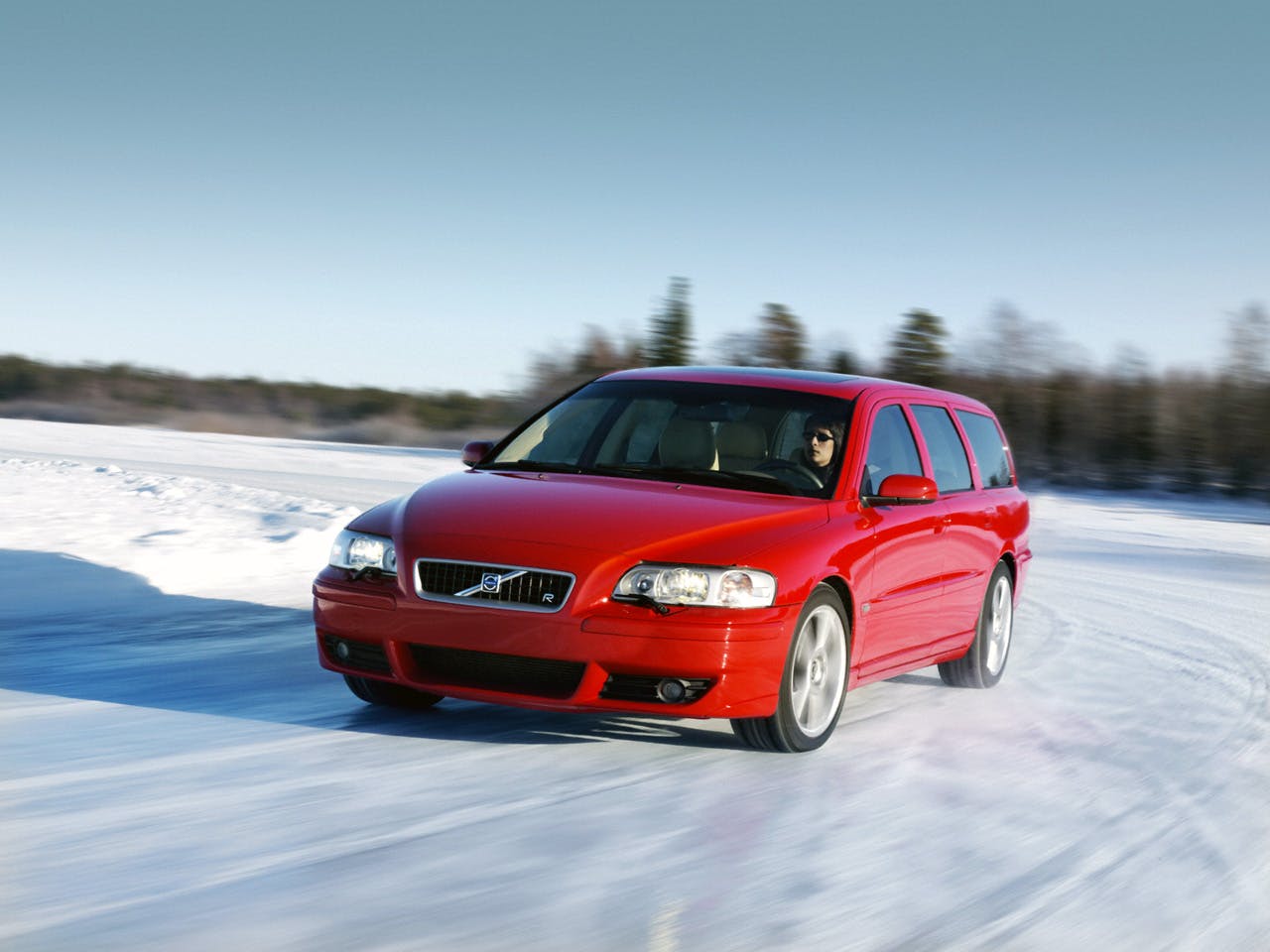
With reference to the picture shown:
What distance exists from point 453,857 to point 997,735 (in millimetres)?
3493

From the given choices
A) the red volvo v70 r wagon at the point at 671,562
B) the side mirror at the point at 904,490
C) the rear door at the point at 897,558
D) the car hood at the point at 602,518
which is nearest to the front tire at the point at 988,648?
the red volvo v70 r wagon at the point at 671,562

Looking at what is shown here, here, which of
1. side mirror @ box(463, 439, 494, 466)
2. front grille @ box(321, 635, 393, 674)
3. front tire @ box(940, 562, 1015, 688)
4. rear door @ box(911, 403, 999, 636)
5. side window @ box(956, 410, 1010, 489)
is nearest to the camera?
front grille @ box(321, 635, 393, 674)

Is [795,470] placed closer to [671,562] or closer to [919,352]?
[671,562]

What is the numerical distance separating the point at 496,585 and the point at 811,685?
1408mm

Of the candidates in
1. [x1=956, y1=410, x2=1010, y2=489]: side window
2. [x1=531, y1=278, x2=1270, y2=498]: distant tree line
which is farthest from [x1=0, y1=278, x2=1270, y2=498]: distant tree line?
[x1=956, y1=410, x2=1010, y2=489]: side window

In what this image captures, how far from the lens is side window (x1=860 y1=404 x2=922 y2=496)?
734 centimetres

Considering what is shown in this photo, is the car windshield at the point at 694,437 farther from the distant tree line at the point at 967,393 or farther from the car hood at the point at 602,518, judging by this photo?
the distant tree line at the point at 967,393

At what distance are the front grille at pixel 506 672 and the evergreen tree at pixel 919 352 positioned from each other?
4910cm

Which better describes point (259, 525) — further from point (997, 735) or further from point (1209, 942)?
point (1209, 942)

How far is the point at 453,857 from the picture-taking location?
460cm

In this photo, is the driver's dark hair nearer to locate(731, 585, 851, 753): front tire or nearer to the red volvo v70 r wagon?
the red volvo v70 r wagon

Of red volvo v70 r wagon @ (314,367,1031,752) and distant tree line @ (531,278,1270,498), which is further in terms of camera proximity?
distant tree line @ (531,278,1270,498)

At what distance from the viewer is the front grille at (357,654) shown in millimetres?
6207

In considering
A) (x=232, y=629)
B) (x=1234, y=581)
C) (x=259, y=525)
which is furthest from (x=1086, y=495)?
(x=232, y=629)
